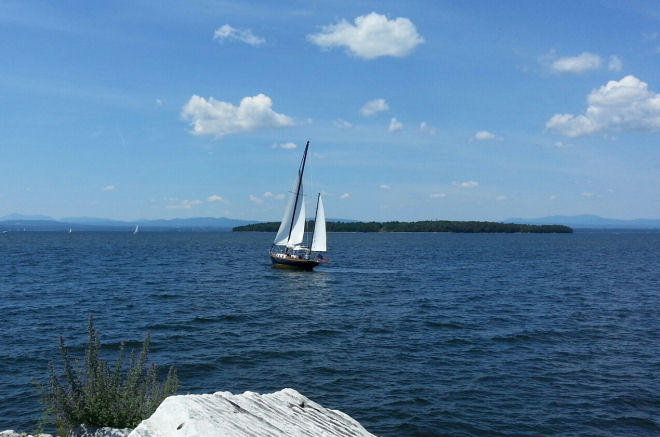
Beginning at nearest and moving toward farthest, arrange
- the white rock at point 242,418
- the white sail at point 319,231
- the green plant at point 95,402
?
the white rock at point 242,418
the green plant at point 95,402
the white sail at point 319,231

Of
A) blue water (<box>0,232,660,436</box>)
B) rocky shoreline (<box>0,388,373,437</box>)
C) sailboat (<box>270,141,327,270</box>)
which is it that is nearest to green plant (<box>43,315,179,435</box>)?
rocky shoreline (<box>0,388,373,437</box>)

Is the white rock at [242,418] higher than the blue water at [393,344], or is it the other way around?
the white rock at [242,418]

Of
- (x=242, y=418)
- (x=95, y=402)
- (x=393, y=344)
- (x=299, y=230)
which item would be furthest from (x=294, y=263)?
(x=242, y=418)

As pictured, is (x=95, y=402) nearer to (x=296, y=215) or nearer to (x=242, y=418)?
(x=242, y=418)

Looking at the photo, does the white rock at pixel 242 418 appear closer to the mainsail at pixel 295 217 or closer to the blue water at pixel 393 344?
the blue water at pixel 393 344

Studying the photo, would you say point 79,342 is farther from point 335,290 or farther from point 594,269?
point 594,269

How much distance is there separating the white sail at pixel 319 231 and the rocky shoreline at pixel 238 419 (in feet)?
180

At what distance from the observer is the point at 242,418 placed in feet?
27.3

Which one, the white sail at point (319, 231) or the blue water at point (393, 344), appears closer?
the blue water at point (393, 344)

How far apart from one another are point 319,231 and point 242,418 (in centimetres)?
5688

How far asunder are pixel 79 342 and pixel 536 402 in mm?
21074

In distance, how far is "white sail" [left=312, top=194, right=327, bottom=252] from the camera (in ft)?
213

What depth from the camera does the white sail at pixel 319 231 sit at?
64.9 metres

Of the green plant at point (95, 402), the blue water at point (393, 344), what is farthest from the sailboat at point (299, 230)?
the green plant at point (95, 402)
